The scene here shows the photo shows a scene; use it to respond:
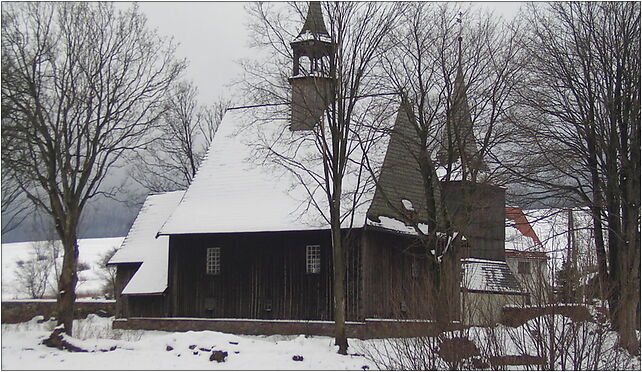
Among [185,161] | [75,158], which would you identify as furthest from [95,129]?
[185,161]

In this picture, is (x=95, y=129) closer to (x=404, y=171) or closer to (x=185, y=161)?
(x=404, y=171)

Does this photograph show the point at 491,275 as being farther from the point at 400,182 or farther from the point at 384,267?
the point at 384,267

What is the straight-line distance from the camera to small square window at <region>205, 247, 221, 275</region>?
102 feet

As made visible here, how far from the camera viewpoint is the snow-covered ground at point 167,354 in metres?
18.6

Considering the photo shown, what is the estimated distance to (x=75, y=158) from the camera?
2186 cm

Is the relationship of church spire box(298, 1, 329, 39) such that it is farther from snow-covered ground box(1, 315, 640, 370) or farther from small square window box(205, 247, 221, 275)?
small square window box(205, 247, 221, 275)

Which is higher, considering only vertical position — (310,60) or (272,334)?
(310,60)

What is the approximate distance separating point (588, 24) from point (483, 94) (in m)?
4.18

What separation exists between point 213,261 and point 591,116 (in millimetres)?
16276

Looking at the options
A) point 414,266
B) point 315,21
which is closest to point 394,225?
point 414,266

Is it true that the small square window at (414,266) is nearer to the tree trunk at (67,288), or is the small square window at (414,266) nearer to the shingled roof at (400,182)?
the shingled roof at (400,182)

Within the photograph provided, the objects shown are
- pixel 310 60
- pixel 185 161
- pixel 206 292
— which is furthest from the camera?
pixel 185 161

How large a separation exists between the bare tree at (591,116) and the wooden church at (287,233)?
2.86 m

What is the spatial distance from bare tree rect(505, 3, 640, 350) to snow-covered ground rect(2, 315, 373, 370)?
803 centimetres
